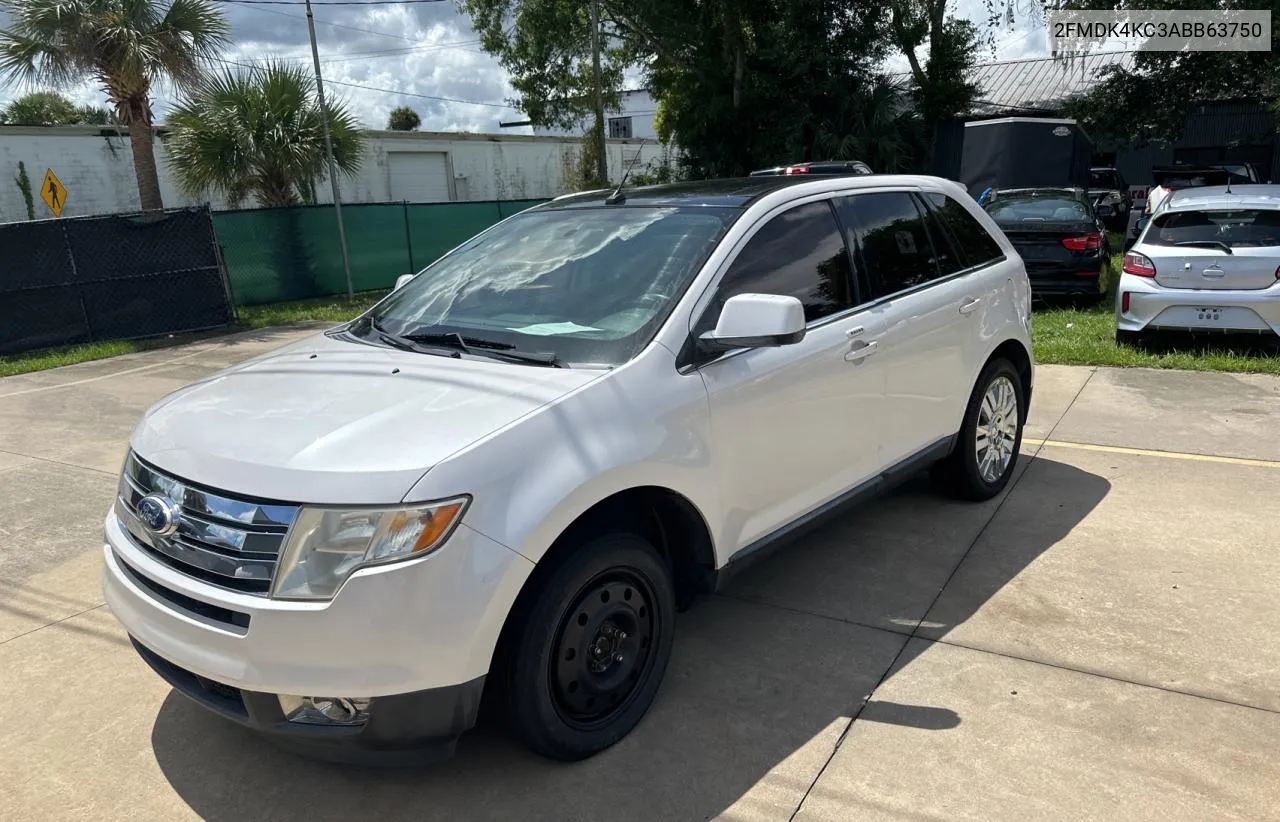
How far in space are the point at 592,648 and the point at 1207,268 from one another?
7659 mm

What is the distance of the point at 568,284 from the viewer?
11.7ft

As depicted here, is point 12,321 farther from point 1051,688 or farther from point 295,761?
point 1051,688

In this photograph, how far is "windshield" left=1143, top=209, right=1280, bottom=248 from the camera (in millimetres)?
8188

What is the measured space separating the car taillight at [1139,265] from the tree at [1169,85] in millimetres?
13466

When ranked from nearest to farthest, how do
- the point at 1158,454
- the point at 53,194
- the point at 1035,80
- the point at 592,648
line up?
the point at 592,648 → the point at 1158,454 → the point at 53,194 → the point at 1035,80

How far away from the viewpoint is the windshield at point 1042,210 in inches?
480

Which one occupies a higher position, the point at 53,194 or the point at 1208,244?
the point at 53,194

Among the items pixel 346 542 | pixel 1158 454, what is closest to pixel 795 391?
pixel 346 542

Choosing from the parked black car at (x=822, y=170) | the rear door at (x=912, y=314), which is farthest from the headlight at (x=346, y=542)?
the parked black car at (x=822, y=170)

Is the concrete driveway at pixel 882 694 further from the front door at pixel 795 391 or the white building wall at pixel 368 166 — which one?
the white building wall at pixel 368 166

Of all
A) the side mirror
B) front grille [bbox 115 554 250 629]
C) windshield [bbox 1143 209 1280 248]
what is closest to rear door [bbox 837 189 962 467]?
the side mirror

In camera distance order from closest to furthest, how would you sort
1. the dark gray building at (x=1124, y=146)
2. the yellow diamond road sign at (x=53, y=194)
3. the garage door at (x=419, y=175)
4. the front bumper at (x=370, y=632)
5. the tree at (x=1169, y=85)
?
1. the front bumper at (x=370, y=632)
2. the yellow diamond road sign at (x=53, y=194)
3. the tree at (x=1169, y=85)
4. the dark gray building at (x=1124, y=146)
5. the garage door at (x=419, y=175)

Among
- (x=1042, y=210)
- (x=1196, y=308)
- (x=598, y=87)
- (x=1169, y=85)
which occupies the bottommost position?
(x=1196, y=308)

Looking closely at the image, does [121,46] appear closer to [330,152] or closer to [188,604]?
[330,152]
